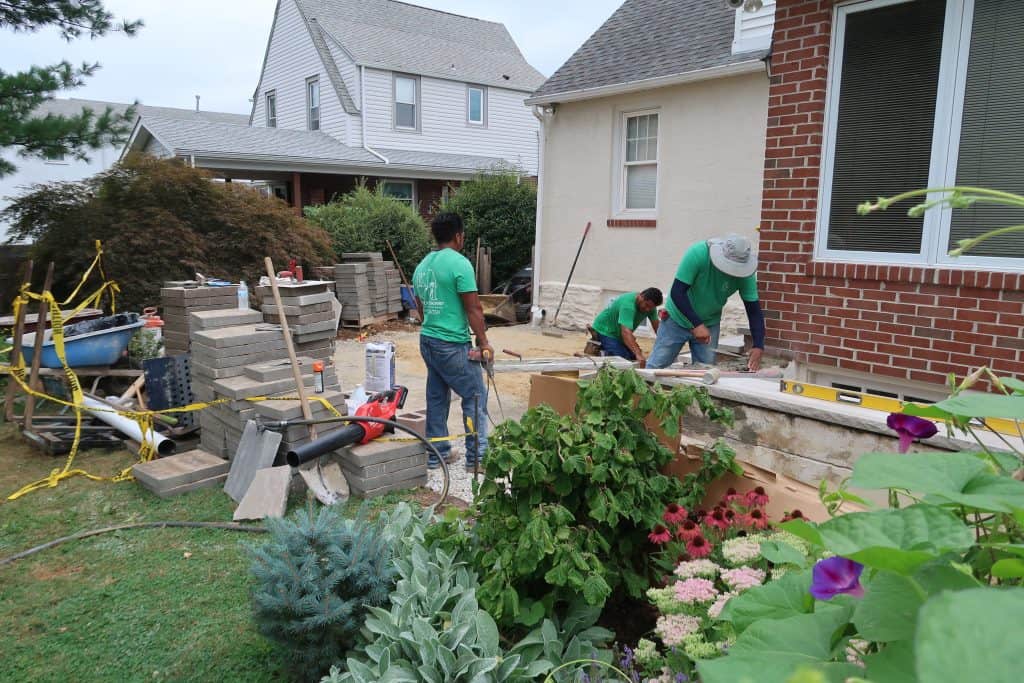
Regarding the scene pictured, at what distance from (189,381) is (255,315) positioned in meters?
1.07

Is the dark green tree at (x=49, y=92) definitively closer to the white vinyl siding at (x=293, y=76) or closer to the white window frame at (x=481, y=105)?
the white vinyl siding at (x=293, y=76)

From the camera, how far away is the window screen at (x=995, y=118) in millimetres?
4156

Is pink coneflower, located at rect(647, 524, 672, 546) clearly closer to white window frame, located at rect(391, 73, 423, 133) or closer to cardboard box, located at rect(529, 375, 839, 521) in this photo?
cardboard box, located at rect(529, 375, 839, 521)

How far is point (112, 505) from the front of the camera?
5.38 metres

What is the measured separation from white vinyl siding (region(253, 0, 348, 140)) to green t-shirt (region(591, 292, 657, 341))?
17.4 meters

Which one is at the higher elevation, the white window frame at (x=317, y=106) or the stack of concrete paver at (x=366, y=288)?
the white window frame at (x=317, y=106)

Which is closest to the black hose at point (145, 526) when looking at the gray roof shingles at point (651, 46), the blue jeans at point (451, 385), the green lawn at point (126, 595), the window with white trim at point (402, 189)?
the green lawn at point (126, 595)

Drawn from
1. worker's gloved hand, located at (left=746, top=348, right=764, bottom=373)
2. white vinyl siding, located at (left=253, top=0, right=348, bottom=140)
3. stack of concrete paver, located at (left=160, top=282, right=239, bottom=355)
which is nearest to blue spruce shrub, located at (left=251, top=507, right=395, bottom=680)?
worker's gloved hand, located at (left=746, top=348, right=764, bottom=373)

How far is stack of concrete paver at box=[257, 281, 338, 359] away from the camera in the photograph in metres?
7.36

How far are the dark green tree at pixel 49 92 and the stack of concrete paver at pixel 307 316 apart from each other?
16.4 ft

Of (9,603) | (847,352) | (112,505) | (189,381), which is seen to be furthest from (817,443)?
(189,381)

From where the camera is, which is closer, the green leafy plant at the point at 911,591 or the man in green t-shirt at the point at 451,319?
the green leafy plant at the point at 911,591

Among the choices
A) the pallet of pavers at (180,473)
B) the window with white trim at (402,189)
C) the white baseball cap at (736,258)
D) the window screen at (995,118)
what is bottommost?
the pallet of pavers at (180,473)

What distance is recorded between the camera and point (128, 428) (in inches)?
257
